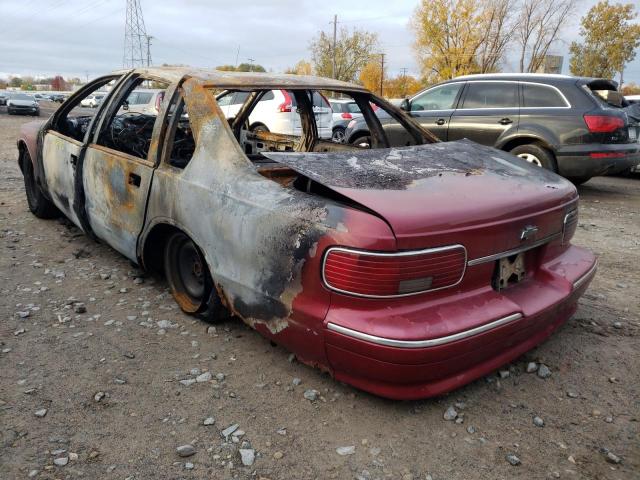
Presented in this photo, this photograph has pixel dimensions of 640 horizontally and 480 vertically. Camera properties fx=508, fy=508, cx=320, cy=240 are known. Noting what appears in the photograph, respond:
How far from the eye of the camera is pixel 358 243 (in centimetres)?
201

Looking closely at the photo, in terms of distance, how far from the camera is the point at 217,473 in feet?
6.40

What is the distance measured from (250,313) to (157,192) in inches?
40.0

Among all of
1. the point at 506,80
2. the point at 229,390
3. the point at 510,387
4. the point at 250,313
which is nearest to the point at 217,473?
the point at 229,390

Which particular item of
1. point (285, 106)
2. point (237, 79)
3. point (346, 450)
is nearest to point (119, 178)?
point (237, 79)

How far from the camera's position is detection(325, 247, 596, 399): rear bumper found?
2004 millimetres

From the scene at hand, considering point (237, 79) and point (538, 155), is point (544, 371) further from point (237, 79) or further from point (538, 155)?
point (538, 155)

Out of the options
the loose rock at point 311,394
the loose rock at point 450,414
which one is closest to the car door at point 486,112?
the loose rock at point 450,414

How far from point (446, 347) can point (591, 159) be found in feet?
18.9

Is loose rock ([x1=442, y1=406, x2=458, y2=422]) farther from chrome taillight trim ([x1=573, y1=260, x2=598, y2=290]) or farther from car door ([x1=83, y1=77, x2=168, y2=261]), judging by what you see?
car door ([x1=83, y1=77, x2=168, y2=261])

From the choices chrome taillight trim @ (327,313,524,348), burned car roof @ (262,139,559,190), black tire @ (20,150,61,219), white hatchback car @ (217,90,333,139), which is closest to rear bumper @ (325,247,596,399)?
chrome taillight trim @ (327,313,524,348)

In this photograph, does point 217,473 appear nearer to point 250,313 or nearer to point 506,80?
point 250,313

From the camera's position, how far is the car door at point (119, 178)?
125 inches

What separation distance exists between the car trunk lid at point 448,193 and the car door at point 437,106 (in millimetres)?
5147

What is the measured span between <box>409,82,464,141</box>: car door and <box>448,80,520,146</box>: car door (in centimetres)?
12
